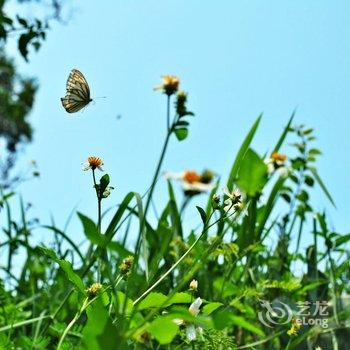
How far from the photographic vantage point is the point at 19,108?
1399cm

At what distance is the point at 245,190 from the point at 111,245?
1.21m

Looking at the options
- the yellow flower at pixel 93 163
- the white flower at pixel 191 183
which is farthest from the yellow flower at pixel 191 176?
the yellow flower at pixel 93 163

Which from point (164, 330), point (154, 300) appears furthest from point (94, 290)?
point (164, 330)

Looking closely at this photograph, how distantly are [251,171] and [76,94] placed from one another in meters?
0.47

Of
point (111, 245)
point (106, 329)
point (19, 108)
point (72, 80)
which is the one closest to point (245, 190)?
point (106, 329)

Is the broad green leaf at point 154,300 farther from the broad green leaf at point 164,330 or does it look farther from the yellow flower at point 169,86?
the yellow flower at point 169,86

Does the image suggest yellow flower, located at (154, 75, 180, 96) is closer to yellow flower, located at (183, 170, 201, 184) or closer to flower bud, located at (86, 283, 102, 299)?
yellow flower, located at (183, 170, 201, 184)

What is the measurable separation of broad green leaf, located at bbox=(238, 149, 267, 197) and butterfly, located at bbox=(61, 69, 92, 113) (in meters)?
0.43

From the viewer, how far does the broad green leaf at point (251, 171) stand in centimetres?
Result: 73

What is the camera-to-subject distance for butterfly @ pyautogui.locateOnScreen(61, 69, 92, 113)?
1095 mm

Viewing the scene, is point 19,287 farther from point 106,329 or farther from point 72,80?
point 106,329

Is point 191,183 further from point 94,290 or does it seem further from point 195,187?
point 94,290

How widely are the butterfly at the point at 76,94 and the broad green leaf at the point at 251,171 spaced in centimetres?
43

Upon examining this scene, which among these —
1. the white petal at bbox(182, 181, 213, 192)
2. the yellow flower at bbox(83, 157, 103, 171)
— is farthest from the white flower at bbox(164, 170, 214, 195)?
the yellow flower at bbox(83, 157, 103, 171)
